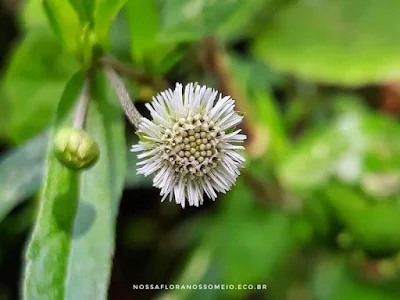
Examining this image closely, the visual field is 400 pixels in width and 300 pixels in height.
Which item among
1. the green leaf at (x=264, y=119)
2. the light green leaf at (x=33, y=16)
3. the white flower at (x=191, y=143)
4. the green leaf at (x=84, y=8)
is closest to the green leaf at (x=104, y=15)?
the green leaf at (x=84, y=8)

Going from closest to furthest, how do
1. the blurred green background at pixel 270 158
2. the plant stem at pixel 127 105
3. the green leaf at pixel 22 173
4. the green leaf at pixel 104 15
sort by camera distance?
the plant stem at pixel 127 105 → the green leaf at pixel 104 15 → the green leaf at pixel 22 173 → the blurred green background at pixel 270 158

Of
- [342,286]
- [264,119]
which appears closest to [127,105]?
[264,119]

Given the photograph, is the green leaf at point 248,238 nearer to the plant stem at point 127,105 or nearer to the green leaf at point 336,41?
the green leaf at point 336,41

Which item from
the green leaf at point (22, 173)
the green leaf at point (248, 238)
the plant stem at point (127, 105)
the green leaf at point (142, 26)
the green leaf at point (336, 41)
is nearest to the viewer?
the plant stem at point (127, 105)

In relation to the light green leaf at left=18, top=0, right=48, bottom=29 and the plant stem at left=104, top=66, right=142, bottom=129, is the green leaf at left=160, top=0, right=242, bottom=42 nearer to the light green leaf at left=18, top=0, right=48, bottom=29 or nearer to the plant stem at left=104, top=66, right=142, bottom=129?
the plant stem at left=104, top=66, right=142, bottom=129

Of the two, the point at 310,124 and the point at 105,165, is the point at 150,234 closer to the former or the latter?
the point at 310,124

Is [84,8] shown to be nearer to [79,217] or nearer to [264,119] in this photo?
[79,217]
